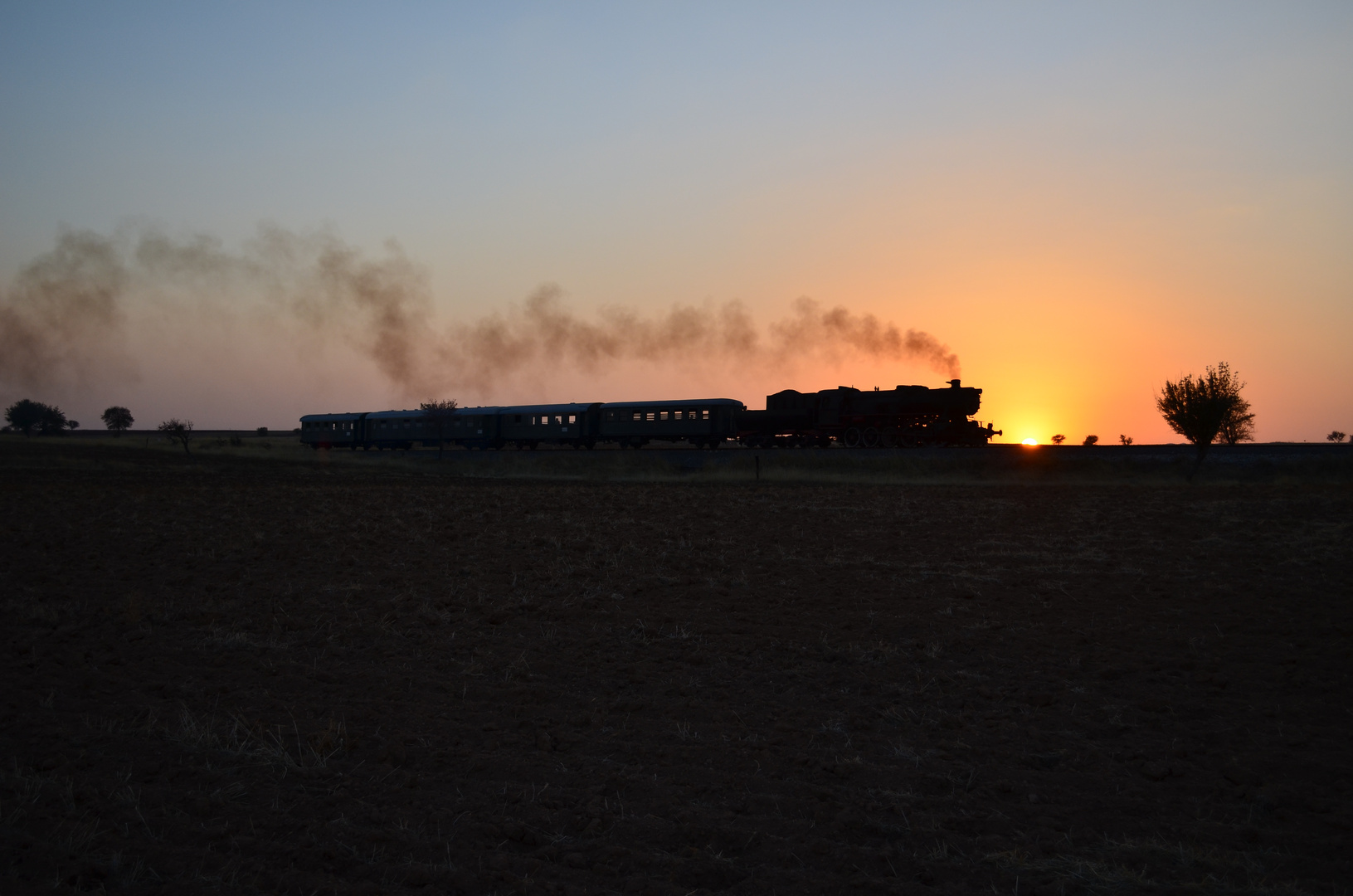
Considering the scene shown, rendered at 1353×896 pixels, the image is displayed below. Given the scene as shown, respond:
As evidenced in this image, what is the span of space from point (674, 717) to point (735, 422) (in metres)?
40.2

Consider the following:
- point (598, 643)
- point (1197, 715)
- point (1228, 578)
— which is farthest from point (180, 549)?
point (1228, 578)

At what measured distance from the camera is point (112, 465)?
44.0m

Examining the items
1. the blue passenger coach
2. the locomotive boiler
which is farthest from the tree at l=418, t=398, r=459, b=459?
the locomotive boiler

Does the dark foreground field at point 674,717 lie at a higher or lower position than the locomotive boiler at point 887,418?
lower

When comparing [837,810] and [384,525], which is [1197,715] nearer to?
[837,810]

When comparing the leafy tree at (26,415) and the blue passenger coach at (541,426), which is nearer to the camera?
the blue passenger coach at (541,426)

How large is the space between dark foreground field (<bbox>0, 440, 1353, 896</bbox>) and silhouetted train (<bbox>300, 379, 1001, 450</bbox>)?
24.8 metres

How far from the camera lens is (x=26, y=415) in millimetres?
108312

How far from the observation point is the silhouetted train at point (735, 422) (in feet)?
136

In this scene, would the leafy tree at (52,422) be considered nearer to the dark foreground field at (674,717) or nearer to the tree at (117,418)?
the tree at (117,418)

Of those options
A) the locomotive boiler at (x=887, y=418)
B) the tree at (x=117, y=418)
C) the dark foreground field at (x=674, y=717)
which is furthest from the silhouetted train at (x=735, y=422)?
the tree at (x=117, y=418)

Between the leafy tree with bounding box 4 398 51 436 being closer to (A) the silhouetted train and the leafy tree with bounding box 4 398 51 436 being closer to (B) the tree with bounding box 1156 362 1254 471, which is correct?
(A) the silhouetted train

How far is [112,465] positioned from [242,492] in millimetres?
21049

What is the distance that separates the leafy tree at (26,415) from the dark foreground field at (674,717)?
367 ft
